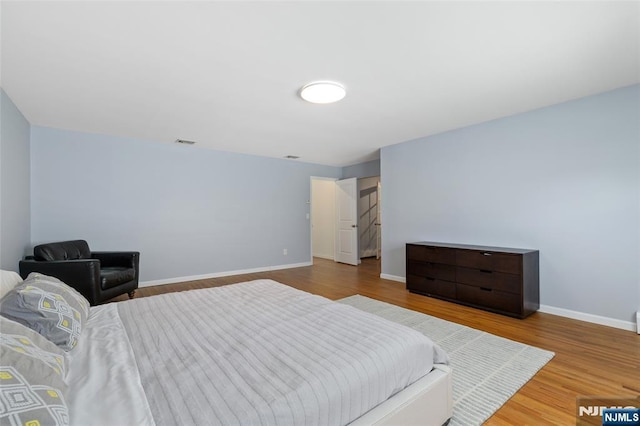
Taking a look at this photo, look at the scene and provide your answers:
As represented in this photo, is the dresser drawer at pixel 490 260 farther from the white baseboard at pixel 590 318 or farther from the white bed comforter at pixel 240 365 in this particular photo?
the white bed comforter at pixel 240 365

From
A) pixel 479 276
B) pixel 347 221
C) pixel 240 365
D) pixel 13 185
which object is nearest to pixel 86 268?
pixel 13 185

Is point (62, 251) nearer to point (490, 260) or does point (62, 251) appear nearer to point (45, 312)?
point (45, 312)

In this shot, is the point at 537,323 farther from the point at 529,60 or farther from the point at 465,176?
the point at 529,60

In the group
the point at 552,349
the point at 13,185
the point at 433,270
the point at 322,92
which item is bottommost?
the point at 552,349

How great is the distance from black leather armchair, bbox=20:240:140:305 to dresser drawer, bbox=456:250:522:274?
437cm

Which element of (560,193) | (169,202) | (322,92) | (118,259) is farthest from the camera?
(169,202)

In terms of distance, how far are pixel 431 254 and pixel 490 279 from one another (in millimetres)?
828

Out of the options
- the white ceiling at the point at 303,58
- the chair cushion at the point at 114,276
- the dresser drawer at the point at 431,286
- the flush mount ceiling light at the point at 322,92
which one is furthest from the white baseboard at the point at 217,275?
the flush mount ceiling light at the point at 322,92

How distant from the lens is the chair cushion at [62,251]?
319 cm

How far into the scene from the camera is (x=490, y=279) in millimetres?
3422

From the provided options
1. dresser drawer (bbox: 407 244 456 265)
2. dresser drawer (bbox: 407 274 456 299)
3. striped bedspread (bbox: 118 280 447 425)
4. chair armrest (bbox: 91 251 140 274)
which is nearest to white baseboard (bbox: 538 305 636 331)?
dresser drawer (bbox: 407 274 456 299)

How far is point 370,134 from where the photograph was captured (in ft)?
14.3

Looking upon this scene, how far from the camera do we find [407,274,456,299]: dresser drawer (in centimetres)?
385

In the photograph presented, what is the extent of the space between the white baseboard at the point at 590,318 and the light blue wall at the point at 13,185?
19.6ft
